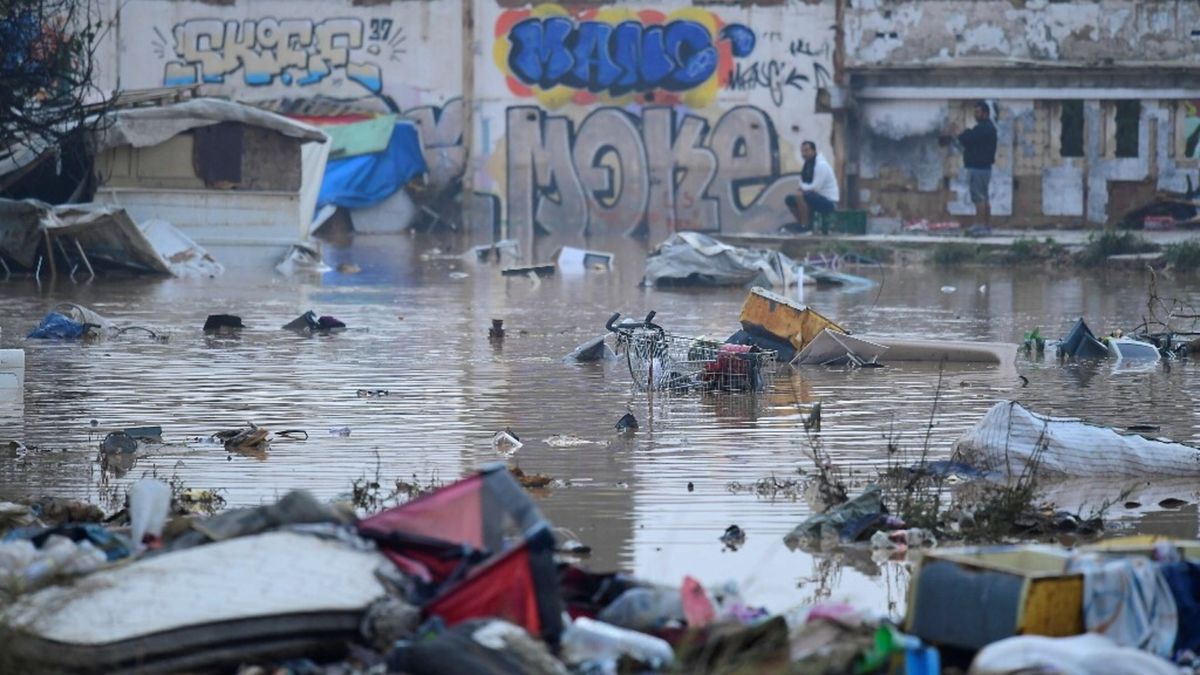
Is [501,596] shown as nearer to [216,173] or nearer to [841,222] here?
[216,173]

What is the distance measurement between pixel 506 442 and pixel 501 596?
4.98 meters

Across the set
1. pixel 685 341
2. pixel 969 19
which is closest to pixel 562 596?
pixel 685 341

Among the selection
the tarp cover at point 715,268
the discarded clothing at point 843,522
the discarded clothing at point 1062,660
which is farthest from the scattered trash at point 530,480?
the tarp cover at point 715,268

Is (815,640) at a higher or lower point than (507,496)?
lower

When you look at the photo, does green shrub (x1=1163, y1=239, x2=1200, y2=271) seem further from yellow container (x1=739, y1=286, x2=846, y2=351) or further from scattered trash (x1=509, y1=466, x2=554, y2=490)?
scattered trash (x1=509, y1=466, x2=554, y2=490)

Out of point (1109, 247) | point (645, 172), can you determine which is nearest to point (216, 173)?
point (1109, 247)

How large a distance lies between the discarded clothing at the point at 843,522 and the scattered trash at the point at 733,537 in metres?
0.19

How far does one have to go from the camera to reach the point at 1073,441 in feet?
32.2

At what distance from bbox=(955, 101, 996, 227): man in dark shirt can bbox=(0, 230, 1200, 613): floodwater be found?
1400 centimetres

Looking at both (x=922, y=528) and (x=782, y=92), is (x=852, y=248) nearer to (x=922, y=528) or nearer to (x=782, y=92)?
(x=782, y=92)

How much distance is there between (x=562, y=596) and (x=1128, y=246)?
2348cm

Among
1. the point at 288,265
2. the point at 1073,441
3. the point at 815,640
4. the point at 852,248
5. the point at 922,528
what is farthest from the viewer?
the point at 852,248

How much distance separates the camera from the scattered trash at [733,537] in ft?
26.2

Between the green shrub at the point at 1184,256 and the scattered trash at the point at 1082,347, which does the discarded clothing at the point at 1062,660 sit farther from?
the green shrub at the point at 1184,256
